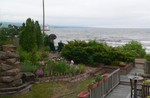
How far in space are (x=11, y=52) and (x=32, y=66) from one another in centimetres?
171

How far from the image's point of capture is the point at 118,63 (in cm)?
1326

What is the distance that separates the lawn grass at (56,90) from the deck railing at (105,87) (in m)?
1.04

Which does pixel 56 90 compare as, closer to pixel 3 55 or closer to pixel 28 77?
pixel 28 77

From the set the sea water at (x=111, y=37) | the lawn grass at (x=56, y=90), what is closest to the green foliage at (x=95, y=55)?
the lawn grass at (x=56, y=90)

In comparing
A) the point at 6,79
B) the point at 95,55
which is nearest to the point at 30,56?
the point at 6,79

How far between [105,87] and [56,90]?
2009mm

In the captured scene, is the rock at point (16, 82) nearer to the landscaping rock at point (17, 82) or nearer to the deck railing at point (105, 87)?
the landscaping rock at point (17, 82)

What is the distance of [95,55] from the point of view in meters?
13.6

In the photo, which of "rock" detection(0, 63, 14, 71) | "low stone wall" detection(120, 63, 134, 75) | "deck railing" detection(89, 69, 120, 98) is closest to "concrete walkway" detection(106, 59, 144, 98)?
"deck railing" detection(89, 69, 120, 98)

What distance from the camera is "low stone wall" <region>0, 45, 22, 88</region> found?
30.1ft

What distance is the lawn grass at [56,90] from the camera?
8961mm

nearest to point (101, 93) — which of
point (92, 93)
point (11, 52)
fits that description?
point (92, 93)

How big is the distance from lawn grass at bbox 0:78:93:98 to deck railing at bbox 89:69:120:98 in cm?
104

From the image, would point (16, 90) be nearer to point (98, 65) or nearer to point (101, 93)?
point (101, 93)
